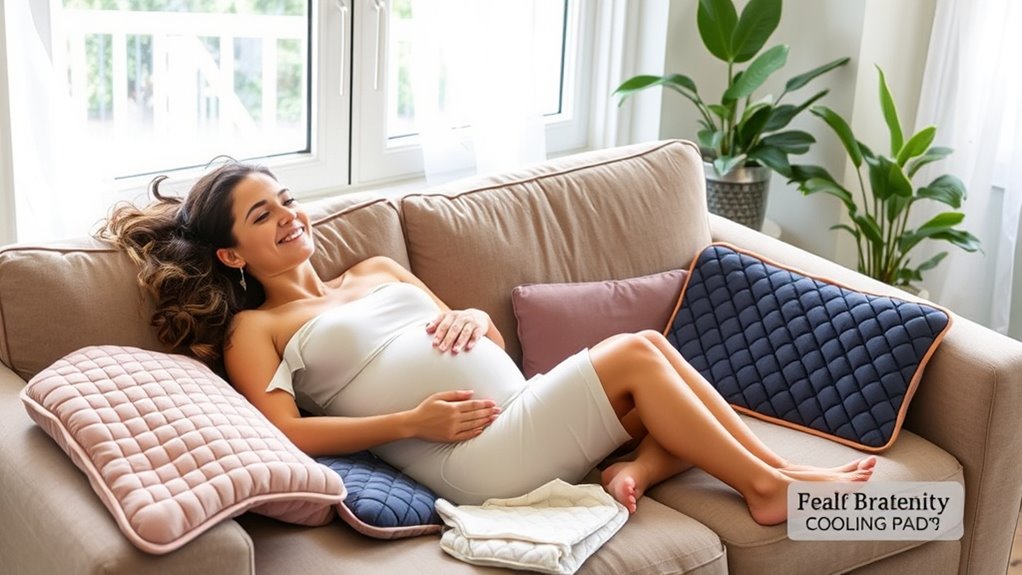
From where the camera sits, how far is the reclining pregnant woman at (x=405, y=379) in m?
2.13

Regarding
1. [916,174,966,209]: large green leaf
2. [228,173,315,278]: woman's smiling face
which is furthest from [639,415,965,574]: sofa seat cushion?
[916,174,966,209]: large green leaf

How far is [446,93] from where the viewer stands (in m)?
3.30

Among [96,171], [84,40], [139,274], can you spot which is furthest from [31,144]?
[139,274]

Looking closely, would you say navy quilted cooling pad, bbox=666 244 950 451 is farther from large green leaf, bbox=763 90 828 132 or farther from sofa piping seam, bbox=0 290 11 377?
sofa piping seam, bbox=0 290 11 377

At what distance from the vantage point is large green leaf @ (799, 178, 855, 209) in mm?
3393

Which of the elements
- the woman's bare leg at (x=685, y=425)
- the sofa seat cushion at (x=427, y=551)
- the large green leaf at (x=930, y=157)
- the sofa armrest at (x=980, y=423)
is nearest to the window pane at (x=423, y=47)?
the large green leaf at (x=930, y=157)

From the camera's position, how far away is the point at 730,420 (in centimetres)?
225

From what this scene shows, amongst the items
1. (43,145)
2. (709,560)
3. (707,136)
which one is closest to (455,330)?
(709,560)

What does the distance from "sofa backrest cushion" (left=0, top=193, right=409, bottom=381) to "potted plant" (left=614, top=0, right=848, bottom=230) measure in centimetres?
169

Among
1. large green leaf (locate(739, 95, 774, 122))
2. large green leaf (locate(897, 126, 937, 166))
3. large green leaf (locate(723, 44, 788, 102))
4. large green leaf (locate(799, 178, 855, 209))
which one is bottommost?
large green leaf (locate(799, 178, 855, 209))

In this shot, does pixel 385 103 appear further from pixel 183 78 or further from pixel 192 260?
pixel 192 260

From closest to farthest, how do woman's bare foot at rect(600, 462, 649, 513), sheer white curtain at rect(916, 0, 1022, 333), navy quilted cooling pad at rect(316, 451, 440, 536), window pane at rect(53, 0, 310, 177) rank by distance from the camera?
navy quilted cooling pad at rect(316, 451, 440, 536) → woman's bare foot at rect(600, 462, 649, 513) → window pane at rect(53, 0, 310, 177) → sheer white curtain at rect(916, 0, 1022, 333)

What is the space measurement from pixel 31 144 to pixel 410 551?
46.3 inches

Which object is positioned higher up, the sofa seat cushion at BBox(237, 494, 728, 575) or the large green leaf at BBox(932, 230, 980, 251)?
the large green leaf at BBox(932, 230, 980, 251)
